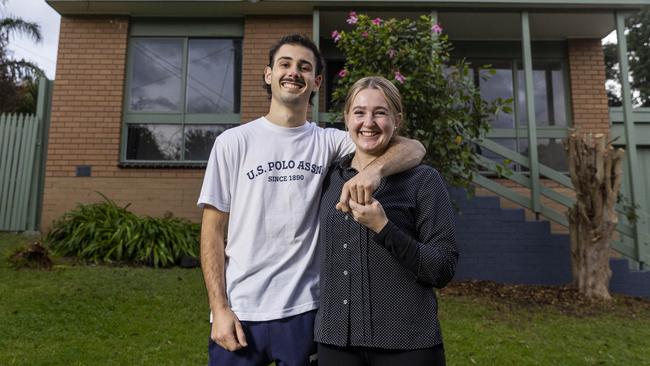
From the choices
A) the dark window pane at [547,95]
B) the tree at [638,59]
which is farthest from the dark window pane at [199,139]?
the tree at [638,59]

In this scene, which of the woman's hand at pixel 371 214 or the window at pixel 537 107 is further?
the window at pixel 537 107

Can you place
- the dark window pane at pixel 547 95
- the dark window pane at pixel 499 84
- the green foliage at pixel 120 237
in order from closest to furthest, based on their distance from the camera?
1. the green foliage at pixel 120 237
2. the dark window pane at pixel 547 95
3. the dark window pane at pixel 499 84

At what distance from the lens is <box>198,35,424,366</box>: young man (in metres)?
1.73

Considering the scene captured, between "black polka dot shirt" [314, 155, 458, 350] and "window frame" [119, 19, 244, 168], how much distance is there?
6.87 meters

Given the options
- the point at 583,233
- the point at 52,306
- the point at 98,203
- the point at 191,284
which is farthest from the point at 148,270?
the point at 583,233

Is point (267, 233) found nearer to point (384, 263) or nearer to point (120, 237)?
point (384, 263)

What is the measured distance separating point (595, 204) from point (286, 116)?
5247 mm

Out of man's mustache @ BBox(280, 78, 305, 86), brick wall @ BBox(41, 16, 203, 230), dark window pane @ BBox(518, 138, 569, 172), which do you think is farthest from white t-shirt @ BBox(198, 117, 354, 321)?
dark window pane @ BBox(518, 138, 569, 172)

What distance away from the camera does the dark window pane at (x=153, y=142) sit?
830 centimetres

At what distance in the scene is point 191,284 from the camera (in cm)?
570

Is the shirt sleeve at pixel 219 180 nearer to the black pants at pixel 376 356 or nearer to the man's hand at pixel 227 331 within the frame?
the man's hand at pixel 227 331

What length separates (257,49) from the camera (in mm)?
8234

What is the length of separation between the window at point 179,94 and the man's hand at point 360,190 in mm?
7040

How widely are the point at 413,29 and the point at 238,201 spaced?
501 cm
